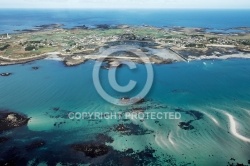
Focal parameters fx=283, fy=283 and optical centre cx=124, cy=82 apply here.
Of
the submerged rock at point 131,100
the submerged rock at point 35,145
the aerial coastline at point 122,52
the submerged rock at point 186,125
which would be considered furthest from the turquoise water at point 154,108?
the aerial coastline at point 122,52

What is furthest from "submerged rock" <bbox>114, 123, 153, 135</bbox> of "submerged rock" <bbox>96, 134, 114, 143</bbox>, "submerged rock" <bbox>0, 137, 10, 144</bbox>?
"submerged rock" <bbox>0, 137, 10, 144</bbox>

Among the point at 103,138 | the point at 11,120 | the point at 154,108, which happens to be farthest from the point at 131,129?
the point at 11,120

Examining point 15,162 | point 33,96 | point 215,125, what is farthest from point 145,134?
point 33,96

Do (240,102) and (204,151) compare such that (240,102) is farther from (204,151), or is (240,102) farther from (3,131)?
(3,131)

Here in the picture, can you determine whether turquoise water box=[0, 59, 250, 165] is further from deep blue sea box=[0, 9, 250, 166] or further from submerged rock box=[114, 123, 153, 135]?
submerged rock box=[114, 123, 153, 135]

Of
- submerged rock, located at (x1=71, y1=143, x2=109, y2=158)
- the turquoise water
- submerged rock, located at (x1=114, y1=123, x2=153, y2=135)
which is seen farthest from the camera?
submerged rock, located at (x1=114, y1=123, x2=153, y2=135)

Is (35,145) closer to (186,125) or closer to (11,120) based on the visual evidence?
(11,120)
